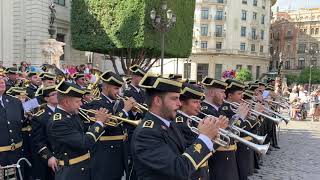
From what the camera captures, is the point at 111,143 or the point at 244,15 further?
the point at 244,15

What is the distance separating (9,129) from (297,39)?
329 ft

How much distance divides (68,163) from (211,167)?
214cm

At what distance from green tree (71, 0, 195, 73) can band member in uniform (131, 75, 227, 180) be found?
76.3 ft

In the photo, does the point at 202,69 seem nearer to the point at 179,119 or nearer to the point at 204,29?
the point at 204,29

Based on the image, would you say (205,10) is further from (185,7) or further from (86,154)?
(86,154)

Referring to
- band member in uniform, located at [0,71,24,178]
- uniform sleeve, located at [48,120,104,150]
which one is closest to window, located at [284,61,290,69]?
band member in uniform, located at [0,71,24,178]

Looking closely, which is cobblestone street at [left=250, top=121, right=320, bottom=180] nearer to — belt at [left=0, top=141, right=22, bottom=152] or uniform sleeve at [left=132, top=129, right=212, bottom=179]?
belt at [left=0, top=141, right=22, bottom=152]

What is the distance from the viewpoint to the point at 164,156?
128 inches

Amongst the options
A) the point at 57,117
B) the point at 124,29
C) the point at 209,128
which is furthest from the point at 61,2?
the point at 209,128

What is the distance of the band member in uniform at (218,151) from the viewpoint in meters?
5.79

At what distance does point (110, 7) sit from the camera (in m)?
28.2

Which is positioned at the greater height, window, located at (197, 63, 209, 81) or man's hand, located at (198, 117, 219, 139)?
window, located at (197, 63, 209, 81)

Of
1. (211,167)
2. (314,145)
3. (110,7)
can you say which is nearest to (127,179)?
(211,167)

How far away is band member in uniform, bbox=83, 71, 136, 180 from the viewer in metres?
5.98
